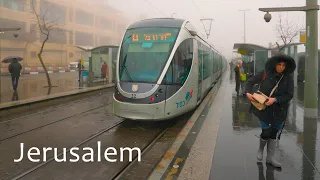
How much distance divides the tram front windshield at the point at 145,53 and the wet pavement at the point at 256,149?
7.91 ft

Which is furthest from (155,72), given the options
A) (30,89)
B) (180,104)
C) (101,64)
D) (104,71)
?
(101,64)

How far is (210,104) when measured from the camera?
1207 centimetres

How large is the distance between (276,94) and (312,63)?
4530mm

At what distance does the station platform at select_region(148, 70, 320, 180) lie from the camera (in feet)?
15.2

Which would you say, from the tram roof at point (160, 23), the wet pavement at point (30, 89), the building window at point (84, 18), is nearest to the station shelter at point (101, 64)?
the wet pavement at point (30, 89)

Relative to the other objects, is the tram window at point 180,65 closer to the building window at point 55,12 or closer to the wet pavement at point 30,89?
the wet pavement at point 30,89

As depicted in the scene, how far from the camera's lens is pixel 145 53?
839 centimetres

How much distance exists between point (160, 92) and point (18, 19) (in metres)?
33.4

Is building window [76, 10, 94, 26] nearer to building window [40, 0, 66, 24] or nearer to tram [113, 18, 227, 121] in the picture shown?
building window [40, 0, 66, 24]

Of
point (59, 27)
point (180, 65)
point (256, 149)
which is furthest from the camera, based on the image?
point (59, 27)

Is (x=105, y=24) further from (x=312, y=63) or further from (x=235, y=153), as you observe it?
(x=235, y=153)

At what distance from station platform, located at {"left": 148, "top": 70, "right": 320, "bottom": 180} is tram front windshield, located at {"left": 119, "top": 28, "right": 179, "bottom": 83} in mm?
1854

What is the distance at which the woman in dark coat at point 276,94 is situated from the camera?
4664mm

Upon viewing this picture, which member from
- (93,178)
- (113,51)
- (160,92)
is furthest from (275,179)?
(113,51)
